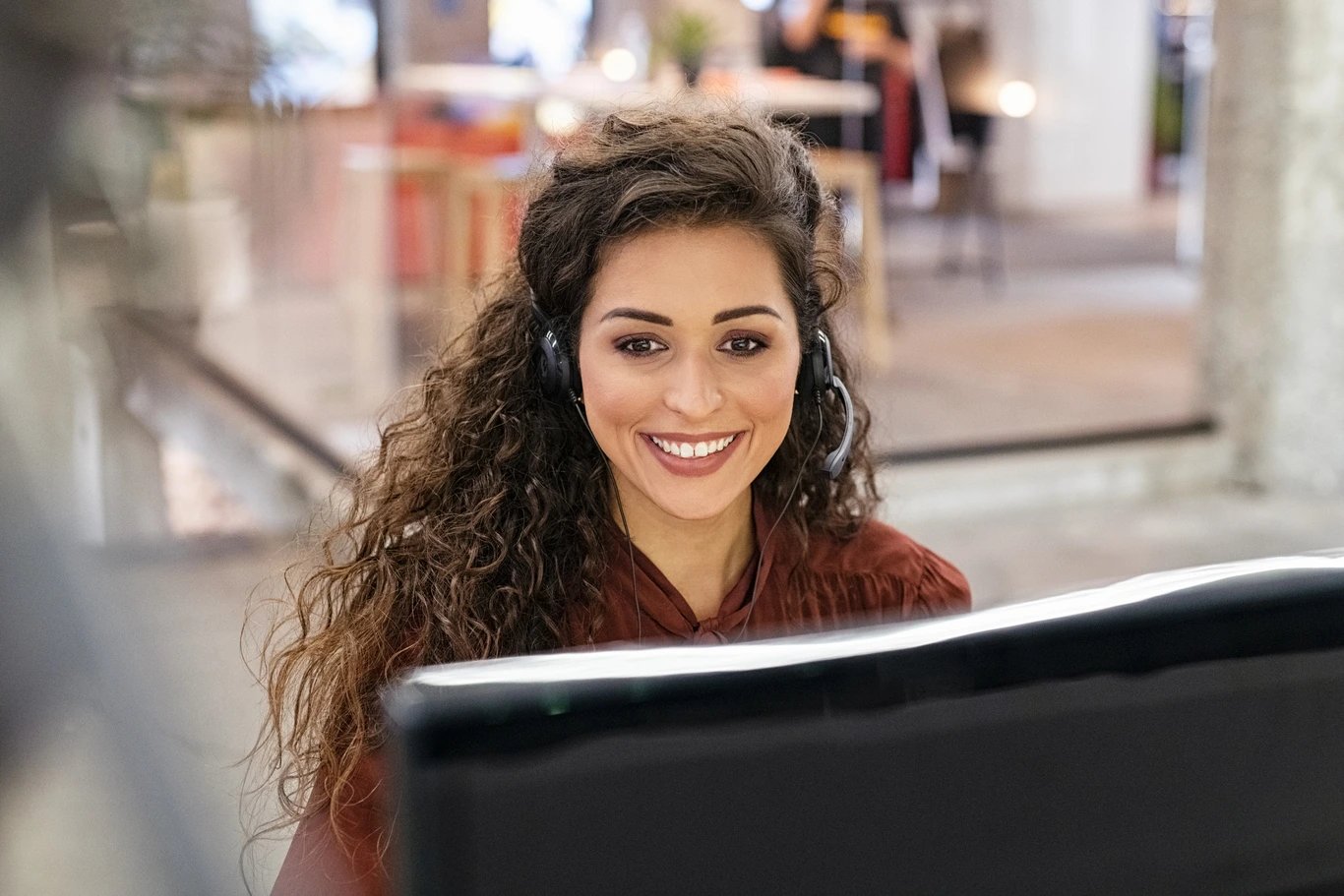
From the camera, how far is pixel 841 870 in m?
0.60

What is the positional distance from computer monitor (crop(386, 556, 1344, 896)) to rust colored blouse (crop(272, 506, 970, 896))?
559 mm

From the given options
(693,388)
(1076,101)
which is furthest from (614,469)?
(1076,101)

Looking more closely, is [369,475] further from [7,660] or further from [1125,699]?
[7,660]

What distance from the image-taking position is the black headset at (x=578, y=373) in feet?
4.46

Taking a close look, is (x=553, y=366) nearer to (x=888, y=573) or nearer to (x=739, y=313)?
(x=739, y=313)

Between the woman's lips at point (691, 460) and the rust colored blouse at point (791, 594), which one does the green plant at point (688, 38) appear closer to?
the rust colored blouse at point (791, 594)

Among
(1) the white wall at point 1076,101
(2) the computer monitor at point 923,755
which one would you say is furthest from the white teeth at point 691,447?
(1) the white wall at point 1076,101

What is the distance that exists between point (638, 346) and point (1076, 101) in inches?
267

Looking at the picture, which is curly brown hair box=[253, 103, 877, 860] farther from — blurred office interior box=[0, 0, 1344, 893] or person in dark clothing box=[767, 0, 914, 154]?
person in dark clothing box=[767, 0, 914, 154]

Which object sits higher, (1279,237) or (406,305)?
(1279,237)

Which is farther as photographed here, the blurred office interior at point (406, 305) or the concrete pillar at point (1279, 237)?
the concrete pillar at point (1279, 237)

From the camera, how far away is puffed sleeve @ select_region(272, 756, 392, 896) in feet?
3.54

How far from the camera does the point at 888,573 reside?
4.86 ft

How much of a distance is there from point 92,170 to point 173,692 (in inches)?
59.7
